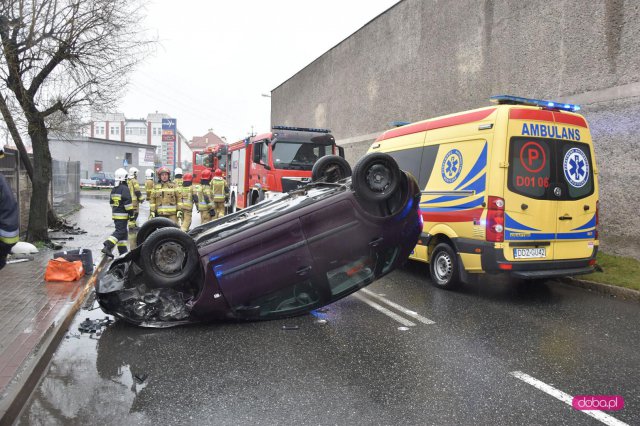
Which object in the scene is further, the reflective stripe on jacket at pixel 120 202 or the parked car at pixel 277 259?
the reflective stripe on jacket at pixel 120 202

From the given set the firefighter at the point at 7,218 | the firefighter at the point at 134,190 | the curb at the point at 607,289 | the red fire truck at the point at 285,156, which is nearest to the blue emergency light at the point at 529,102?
the curb at the point at 607,289

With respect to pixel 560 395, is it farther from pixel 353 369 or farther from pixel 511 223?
pixel 511 223

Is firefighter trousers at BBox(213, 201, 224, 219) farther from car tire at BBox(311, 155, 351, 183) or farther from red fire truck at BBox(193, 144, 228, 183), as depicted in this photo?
red fire truck at BBox(193, 144, 228, 183)

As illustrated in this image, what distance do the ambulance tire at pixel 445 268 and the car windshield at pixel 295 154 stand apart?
629 centimetres

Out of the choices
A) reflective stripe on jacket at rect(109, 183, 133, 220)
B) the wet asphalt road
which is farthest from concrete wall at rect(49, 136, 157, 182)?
the wet asphalt road

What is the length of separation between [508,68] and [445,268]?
21.9ft

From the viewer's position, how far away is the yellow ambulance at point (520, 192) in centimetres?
598

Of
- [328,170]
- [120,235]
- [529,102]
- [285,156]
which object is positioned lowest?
[120,235]

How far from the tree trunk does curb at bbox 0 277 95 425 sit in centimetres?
564

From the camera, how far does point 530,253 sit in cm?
607

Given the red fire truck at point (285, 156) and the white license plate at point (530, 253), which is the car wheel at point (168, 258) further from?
the red fire truck at point (285, 156)

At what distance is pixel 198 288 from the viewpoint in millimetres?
4895

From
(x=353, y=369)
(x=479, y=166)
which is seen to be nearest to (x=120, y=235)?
(x=353, y=369)

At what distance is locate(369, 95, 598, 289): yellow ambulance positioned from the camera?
5.98m
